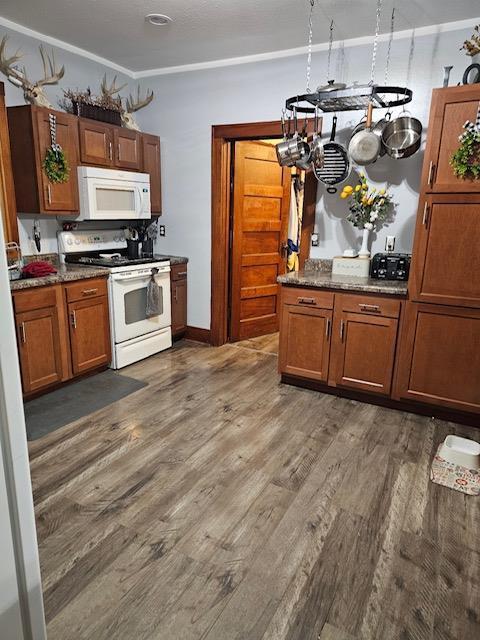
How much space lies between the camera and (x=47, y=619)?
148 centimetres

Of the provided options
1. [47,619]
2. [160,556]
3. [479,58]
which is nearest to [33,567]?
[47,619]

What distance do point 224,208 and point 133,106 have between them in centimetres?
137

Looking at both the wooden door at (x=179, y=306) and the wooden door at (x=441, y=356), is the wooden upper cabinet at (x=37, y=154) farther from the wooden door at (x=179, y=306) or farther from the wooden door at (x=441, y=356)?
the wooden door at (x=441, y=356)

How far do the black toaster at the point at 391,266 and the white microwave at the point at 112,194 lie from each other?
7.39 feet

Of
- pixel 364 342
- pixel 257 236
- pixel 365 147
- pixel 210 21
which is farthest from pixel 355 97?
pixel 257 236

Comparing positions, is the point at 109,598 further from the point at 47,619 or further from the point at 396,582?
the point at 396,582

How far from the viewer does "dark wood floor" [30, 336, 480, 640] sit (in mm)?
1510

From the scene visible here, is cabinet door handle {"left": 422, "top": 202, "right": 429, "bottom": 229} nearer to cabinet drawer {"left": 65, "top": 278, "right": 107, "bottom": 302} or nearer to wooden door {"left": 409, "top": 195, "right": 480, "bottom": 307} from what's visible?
wooden door {"left": 409, "top": 195, "right": 480, "bottom": 307}

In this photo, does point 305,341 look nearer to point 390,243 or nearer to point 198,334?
point 390,243

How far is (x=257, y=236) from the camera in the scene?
451cm

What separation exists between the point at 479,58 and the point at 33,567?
3307mm

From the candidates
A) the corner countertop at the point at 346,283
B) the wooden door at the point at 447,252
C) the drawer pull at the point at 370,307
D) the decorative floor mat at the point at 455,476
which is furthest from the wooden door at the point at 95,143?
the decorative floor mat at the point at 455,476

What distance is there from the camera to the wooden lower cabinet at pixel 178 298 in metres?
4.32

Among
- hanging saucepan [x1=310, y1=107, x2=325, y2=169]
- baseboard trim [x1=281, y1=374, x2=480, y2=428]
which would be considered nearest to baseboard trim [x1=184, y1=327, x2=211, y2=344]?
baseboard trim [x1=281, y1=374, x2=480, y2=428]
